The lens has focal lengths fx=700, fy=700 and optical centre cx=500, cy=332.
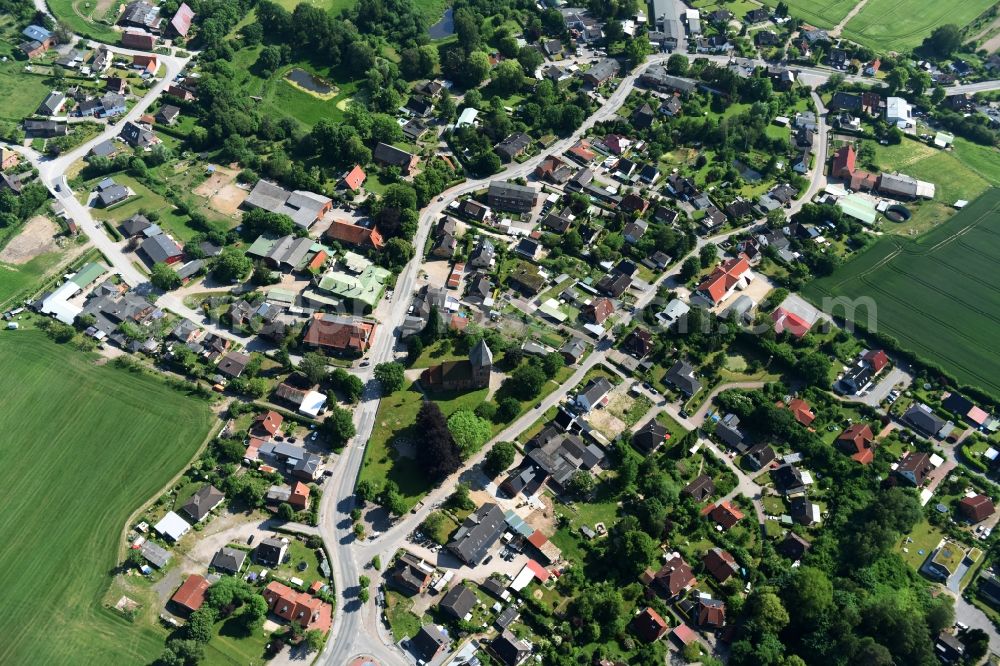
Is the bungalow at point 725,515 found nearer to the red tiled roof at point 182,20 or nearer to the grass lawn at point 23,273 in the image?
the grass lawn at point 23,273

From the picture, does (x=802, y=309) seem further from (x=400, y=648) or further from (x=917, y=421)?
(x=400, y=648)

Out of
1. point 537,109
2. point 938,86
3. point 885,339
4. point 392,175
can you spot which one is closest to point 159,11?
point 392,175

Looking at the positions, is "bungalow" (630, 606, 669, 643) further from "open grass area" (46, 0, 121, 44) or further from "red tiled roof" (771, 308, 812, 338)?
"open grass area" (46, 0, 121, 44)

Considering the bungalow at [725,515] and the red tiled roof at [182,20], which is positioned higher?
the red tiled roof at [182,20]

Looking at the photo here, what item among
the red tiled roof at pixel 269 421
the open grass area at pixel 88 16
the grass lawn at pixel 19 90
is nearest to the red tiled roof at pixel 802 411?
the red tiled roof at pixel 269 421

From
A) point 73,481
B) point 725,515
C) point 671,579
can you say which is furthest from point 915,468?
point 73,481

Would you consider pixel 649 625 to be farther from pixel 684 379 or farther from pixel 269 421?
pixel 269 421
